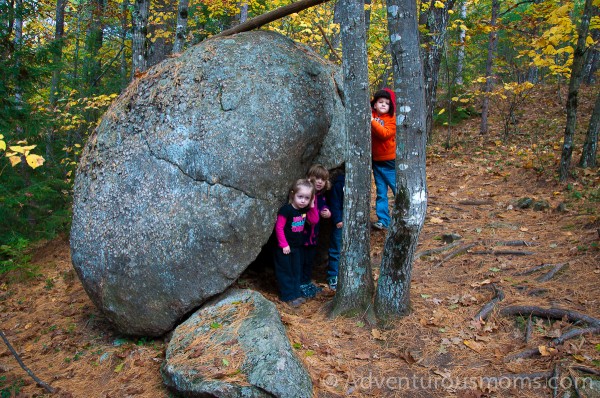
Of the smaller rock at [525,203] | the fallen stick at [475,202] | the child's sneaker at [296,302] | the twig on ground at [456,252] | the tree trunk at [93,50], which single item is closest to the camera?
the child's sneaker at [296,302]

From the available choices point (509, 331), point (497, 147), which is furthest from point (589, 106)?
point (509, 331)

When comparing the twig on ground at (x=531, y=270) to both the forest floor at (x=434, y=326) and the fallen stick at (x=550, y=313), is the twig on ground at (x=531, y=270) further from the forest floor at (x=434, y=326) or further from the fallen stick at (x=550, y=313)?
the fallen stick at (x=550, y=313)

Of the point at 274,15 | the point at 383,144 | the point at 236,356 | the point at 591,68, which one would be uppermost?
the point at 591,68

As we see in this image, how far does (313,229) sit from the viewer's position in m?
5.19

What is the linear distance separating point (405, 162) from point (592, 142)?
599cm

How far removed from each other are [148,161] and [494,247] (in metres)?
4.51

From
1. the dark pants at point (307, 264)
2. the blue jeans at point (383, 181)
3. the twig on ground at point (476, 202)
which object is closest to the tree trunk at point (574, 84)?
the twig on ground at point (476, 202)

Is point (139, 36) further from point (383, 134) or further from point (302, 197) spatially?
point (302, 197)

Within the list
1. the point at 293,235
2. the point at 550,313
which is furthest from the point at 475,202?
the point at 293,235

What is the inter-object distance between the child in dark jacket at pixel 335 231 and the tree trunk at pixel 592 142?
5423 millimetres

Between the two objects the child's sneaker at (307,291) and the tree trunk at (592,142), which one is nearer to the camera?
the child's sneaker at (307,291)

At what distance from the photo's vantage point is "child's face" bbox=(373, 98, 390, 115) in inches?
227

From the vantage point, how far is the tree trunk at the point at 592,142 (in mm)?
7670

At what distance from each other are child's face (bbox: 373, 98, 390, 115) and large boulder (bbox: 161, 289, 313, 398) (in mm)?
3078
